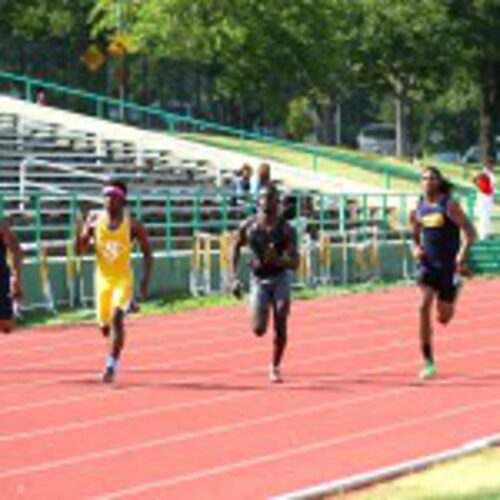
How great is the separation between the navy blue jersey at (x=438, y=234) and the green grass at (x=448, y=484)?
15.4 feet

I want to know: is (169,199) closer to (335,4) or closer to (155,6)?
(155,6)

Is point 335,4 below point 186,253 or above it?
above

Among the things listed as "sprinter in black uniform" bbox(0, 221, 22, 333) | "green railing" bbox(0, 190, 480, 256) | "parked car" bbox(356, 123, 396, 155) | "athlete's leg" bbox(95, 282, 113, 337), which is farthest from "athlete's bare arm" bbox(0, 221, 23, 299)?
"parked car" bbox(356, 123, 396, 155)

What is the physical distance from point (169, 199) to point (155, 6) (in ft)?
68.1

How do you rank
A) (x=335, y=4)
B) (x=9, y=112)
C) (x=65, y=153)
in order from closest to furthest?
1. (x=65, y=153)
2. (x=9, y=112)
3. (x=335, y=4)

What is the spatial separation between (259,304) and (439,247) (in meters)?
1.68

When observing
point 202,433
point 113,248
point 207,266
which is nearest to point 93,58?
point 207,266

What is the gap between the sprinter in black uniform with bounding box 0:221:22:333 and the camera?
12.7 m

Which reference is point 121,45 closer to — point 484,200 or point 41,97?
point 41,97

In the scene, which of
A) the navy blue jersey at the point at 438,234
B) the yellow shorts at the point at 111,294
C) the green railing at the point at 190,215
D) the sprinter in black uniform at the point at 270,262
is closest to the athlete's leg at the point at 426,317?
the navy blue jersey at the point at 438,234

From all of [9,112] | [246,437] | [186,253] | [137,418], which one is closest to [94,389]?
[137,418]

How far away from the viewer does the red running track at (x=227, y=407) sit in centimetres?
1016

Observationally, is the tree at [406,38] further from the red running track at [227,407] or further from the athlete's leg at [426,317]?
the athlete's leg at [426,317]

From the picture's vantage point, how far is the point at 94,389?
47.4ft
